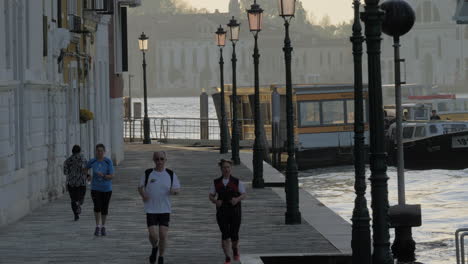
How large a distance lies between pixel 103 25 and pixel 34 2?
46.1 feet

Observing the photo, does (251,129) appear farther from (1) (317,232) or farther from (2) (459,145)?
(1) (317,232)

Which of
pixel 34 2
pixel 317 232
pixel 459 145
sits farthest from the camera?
pixel 459 145

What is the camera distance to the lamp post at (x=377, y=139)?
1455cm

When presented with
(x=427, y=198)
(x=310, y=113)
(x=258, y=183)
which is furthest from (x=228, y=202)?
(x=310, y=113)

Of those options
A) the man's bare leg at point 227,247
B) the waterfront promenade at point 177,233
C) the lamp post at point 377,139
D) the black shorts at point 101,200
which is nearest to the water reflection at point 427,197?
the waterfront promenade at point 177,233

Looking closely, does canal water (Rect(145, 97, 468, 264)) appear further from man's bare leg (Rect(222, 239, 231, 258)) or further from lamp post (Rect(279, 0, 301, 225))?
man's bare leg (Rect(222, 239, 231, 258))

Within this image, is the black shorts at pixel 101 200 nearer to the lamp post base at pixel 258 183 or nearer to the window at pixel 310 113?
the lamp post base at pixel 258 183

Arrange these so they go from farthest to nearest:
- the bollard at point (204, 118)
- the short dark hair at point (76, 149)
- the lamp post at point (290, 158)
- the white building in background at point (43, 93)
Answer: the bollard at point (204, 118) → the white building in background at point (43, 93) → the lamp post at point (290, 158) → the short dark hair at point (76, 149)

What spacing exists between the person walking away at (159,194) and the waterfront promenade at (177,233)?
1.08 metres


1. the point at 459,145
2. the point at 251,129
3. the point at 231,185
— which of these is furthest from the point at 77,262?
the point at 251,129

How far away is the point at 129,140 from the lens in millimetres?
67250

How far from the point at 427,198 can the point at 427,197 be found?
379mm

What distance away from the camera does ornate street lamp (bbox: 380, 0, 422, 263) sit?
20.2 metres

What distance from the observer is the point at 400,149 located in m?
20.0
